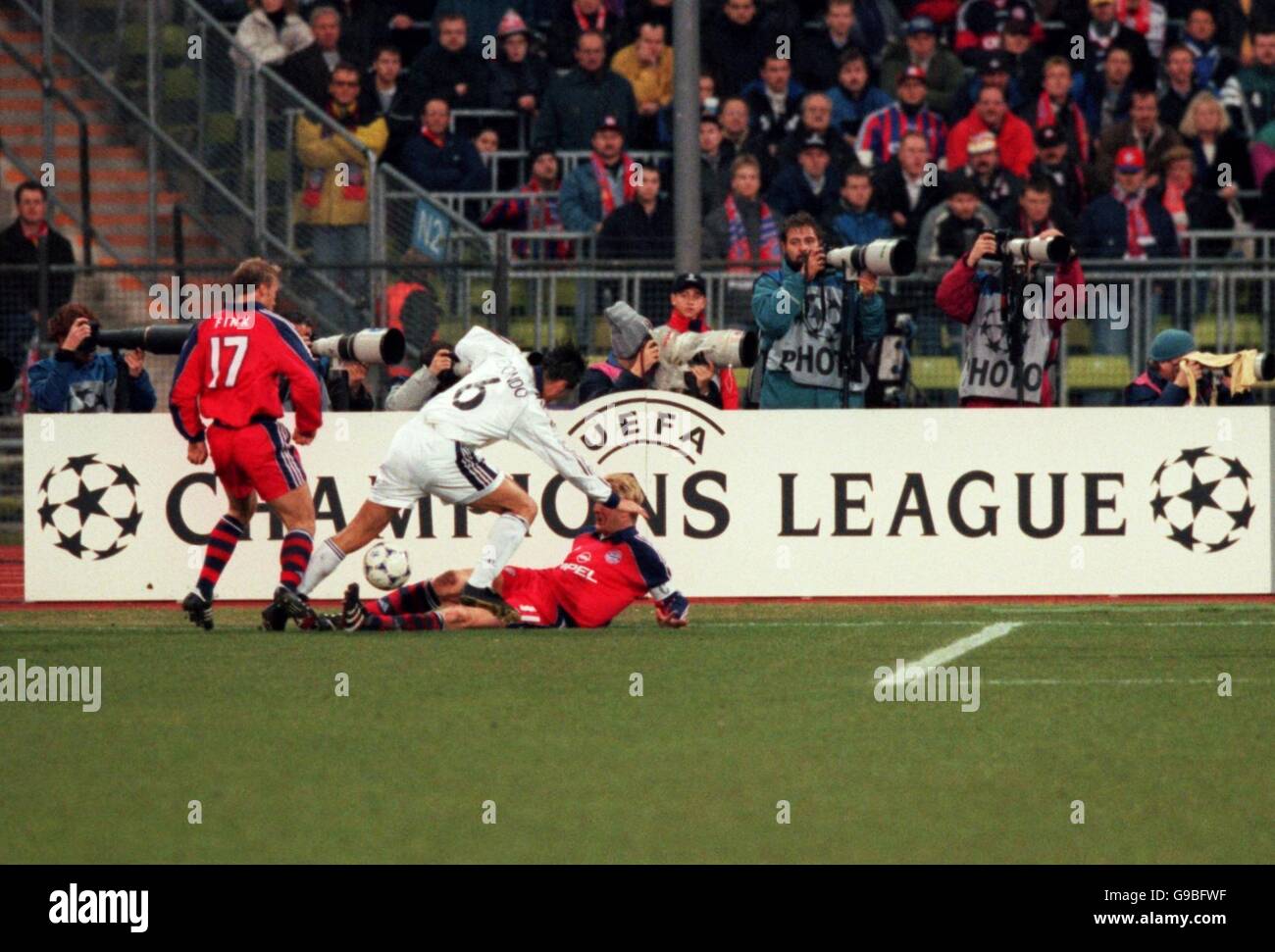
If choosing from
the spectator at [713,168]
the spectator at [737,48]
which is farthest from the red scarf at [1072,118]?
the spectator at [713,168]

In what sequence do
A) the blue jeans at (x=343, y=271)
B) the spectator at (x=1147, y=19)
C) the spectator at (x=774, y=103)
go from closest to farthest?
the blue jeans at (x=343, y=271)
the spectator at (x=774, y=103)
the spectator at (x=1147, y=19)

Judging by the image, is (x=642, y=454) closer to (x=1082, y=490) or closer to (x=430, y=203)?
(x=1082, y=490)

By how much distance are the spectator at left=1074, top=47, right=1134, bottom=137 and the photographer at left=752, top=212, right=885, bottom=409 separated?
574 cm

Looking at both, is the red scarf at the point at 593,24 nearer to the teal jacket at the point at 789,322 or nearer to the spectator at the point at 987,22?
the spectator at the point at 987,22

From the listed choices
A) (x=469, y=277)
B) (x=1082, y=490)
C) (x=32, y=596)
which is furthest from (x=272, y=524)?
(x=1082, y=490)

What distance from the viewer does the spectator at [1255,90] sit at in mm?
19562

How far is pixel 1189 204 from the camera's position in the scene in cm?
1800

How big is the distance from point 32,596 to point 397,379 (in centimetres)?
298

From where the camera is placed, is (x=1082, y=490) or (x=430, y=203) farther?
(x=430, y=203)

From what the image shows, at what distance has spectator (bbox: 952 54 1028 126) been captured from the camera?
60.8 ft

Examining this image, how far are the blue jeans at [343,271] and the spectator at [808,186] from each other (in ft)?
10.5

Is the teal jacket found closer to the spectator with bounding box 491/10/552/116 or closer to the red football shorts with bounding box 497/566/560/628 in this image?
the red football shorts with bounding box 497/566/560/628

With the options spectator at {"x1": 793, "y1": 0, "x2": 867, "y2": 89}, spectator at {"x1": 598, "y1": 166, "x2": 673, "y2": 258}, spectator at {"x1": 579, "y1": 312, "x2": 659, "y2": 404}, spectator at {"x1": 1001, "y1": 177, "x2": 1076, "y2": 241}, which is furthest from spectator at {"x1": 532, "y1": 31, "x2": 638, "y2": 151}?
spectator at {"x1": 579, "y1": 312, "x2": 659, "y2": 404}

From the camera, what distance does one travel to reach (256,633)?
12016mm
